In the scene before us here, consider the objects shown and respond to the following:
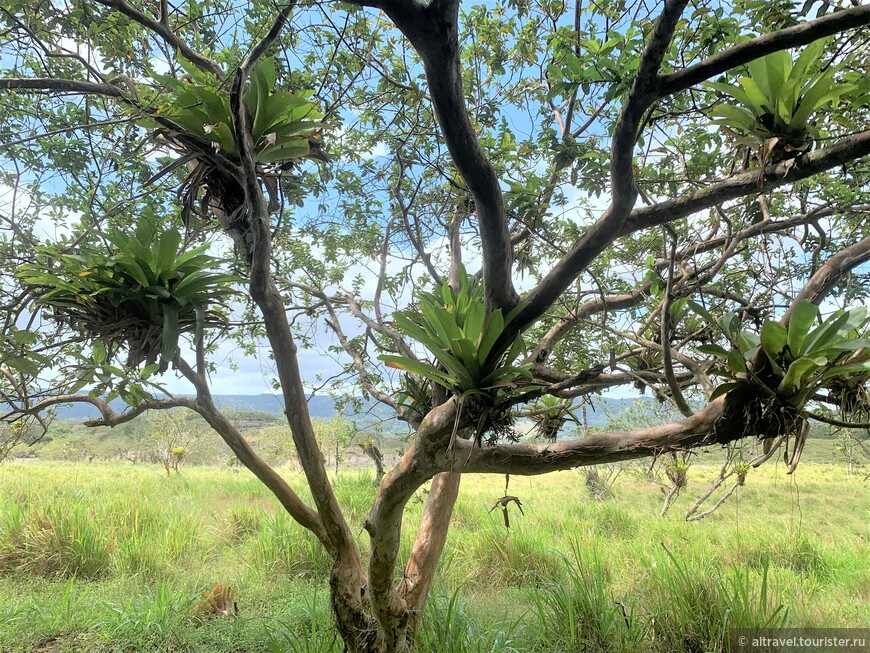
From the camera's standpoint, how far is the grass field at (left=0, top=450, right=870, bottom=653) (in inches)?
98.0

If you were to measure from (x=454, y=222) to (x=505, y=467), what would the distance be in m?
1.67

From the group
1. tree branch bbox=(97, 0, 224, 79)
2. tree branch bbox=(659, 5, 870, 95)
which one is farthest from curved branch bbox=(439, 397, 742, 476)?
tree branch bbox=(97, 0, 224, 79)

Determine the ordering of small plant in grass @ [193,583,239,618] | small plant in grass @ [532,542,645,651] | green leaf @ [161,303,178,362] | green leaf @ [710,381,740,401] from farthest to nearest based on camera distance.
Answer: small plant in grass @ [193,583,239,618] → small plant in grass @ [532,542,645,651] → green leaf @ [161,303,178,362] → green leaf @ [710,381,740,401]

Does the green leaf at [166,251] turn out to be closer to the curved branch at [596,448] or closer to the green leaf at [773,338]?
the curved branch at [596,448]

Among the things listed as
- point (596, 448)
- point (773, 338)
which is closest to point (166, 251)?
point (596, 448)

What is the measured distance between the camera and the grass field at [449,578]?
8.17ft

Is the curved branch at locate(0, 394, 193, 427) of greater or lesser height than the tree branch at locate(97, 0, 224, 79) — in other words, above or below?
below

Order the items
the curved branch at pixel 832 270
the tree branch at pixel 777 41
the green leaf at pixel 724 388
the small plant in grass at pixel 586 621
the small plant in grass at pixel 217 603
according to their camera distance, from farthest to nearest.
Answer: the small plant in grass at pixel 217 603
the small plant in grass at pixel 586 621
the curved branch at pixel 832 270
the green leaf at pixel 724 388
the tree branch at pixel 777 41

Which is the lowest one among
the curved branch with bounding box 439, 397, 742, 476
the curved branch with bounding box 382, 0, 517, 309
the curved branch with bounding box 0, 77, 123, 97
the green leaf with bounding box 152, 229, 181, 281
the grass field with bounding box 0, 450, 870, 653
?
the grass field with bounding box 0, 450, 870, 653

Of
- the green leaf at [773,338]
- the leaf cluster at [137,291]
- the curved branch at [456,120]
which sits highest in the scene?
the curved branch at [456,120]

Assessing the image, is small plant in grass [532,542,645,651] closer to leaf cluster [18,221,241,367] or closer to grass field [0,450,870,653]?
grass field [0,450,870,653]

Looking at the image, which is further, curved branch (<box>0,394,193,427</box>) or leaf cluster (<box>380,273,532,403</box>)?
curved branch (<box>0,394,193,427</box>)

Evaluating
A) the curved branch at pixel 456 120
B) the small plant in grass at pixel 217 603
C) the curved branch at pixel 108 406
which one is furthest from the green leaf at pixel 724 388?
the small plant in grass at pixel 217 603

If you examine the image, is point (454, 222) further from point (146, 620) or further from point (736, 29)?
point (146, 620)
